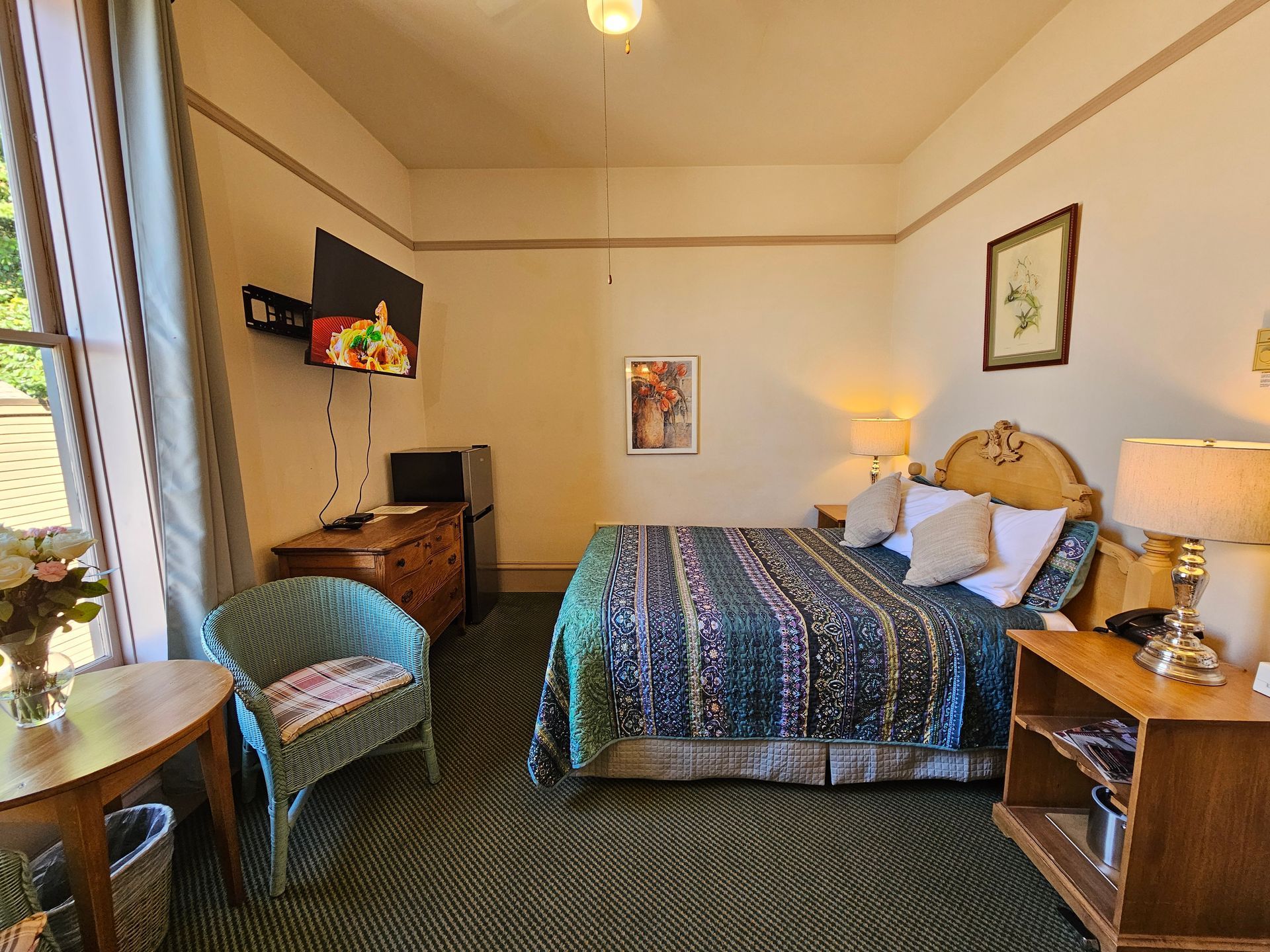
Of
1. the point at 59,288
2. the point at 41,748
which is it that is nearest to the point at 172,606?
the point at 41,748

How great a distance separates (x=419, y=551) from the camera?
7.84ft

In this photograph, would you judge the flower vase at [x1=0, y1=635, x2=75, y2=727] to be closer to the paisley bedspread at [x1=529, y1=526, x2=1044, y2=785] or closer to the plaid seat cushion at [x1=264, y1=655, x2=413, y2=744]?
the plaid seat cushion at [x1=264, y1=655, x2=413, y2=744]

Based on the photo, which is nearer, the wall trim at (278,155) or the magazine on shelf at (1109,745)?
the magazine on shelf at (1109,745)

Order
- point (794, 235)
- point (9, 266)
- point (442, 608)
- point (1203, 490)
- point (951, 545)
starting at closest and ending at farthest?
1. point (1203, 490)
2. point (9, 266)
3. point (951, 545)
4. point (442, 608)
5. point (794, 235)

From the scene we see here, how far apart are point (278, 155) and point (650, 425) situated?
2458 mm

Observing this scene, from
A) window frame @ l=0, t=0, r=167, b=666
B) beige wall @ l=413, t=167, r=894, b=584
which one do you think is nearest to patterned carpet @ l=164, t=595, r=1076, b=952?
window frame @ l=0, t=0, r=167, b=666

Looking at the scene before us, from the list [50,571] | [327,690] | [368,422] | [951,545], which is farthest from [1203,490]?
[368,422]

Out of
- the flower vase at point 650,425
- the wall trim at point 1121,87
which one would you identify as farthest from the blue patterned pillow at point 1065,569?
the flower vase at point 650,425

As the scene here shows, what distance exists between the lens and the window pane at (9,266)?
1.39 m

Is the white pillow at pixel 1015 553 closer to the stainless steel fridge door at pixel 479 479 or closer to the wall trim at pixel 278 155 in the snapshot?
the stainless steel fridge door at pixel 479 479

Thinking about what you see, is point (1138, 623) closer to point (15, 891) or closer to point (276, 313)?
point (15, 891)

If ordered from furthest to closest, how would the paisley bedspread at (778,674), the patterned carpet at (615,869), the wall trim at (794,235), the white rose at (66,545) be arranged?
1. the paisley bedspread at (778,674)
2. the wall trim at (794,235)
3. the patterned carpet at (615,869)
4. the white rose at (66,545)

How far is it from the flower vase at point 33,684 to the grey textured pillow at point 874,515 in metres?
3.00

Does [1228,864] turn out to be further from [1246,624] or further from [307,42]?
[307,42]
